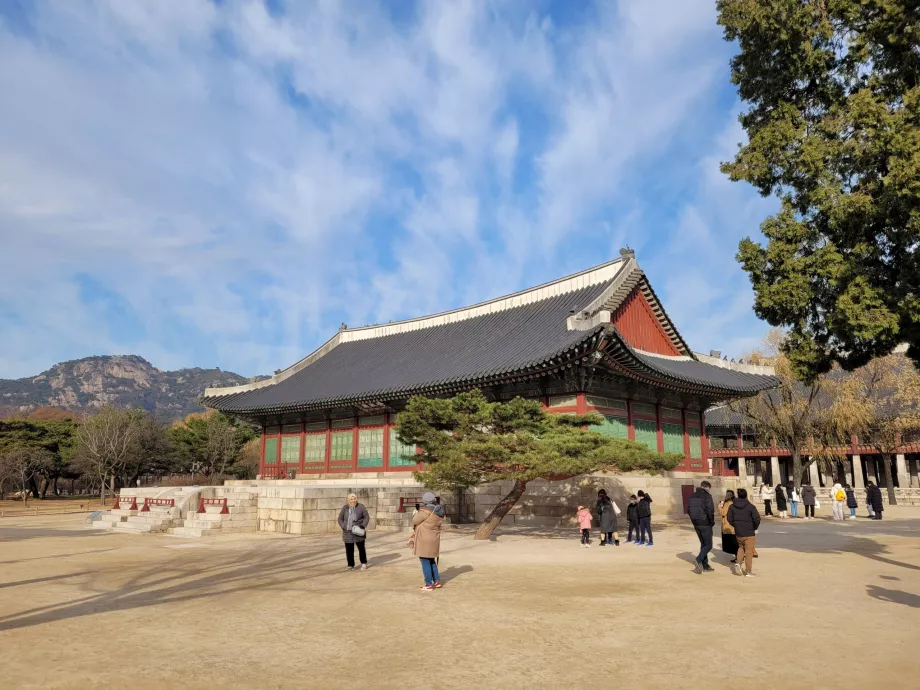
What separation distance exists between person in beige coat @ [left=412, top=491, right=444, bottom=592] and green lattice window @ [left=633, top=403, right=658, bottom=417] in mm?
16436

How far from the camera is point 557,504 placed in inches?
883

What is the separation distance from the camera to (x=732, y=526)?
11.7 metres

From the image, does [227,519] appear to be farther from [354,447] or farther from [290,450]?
[290,450]

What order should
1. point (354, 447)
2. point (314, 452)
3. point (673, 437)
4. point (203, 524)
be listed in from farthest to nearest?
point (314, 452), point (354, 447), point (673, 437), point (203, 524)

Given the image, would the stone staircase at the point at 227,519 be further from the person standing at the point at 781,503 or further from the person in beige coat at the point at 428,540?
the person standing at the point at 781,503

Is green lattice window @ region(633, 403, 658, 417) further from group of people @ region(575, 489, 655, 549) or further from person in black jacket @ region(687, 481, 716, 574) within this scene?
person in black jacket @ region(687, 481, 716, 574)

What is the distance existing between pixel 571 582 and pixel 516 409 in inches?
243

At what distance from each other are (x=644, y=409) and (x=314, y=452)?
16.4m

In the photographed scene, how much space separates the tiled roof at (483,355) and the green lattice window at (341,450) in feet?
6.20

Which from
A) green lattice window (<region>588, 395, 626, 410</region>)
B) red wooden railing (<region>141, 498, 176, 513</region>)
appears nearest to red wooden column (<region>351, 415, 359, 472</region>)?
red wooden railing (<region>141, 498, 176, 513</region>)

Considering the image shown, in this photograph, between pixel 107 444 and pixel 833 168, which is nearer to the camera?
pixel 833 168

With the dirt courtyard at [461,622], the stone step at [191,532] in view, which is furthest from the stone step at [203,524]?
the dirt courtyard at [461,622]

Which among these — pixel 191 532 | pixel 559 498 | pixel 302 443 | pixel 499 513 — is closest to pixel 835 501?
pixel 559 498

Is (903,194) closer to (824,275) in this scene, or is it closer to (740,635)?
(824,275)
